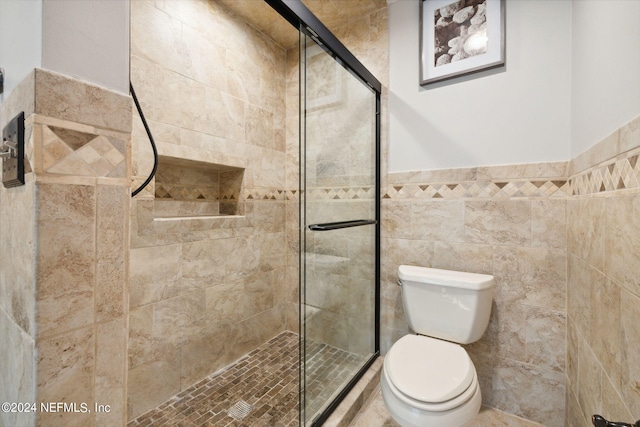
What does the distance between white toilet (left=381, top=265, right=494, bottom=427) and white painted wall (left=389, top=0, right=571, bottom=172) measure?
74 centimetres

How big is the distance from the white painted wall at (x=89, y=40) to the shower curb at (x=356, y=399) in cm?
161

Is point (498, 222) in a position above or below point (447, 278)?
above

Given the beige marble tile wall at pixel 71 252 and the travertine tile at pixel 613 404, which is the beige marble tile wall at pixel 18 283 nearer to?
the beige marble tile wall at pixel 71 252

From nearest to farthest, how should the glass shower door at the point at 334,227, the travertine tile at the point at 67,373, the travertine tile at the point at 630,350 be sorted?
the travertine tile at the point at 67,373
the travertine tile at the point at 630,350
the glass shower door at the point at 334,227

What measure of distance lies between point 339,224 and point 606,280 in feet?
3.44

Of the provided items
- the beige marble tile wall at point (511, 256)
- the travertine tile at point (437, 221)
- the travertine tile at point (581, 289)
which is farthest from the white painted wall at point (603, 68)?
the travertine tile at point (437, 221)

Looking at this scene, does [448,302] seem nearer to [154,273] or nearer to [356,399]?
[356,399]

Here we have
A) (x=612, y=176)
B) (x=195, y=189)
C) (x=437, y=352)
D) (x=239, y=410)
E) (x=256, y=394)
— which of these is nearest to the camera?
(x=612, y=176)

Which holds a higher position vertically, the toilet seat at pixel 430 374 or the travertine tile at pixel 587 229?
the travertine tile at pixel 587 229

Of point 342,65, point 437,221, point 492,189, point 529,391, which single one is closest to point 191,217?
point 342,65

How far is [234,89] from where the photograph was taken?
2.08 metres

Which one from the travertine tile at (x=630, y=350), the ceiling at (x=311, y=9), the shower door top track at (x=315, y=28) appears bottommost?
the travertine tile at (x=630, y=350)

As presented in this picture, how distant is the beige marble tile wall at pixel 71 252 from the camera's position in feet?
1.50

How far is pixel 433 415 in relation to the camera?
104 centimetres
